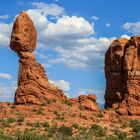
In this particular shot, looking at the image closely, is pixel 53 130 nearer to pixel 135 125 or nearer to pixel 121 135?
pixel 121 135

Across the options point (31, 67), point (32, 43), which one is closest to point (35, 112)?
point (31, 67)

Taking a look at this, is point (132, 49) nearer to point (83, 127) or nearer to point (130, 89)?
point (130, 89)

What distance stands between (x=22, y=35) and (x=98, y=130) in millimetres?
15043

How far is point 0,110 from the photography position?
185 ft

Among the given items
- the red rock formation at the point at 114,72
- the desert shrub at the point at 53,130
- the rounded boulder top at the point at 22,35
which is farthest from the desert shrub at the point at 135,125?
the rounded boulder top at the point at 22,35

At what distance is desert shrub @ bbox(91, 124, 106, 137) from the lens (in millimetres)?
49750

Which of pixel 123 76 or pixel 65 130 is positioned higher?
pixel 123 76

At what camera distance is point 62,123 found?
171 ft

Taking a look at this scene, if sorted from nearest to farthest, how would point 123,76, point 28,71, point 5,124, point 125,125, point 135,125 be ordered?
point 5,124, point 135,125, point 125,125, point 28,71, point 123,76

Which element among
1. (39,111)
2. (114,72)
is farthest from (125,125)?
(114,72)

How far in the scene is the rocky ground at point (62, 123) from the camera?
159 feet

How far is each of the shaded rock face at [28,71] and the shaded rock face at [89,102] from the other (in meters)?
1.91

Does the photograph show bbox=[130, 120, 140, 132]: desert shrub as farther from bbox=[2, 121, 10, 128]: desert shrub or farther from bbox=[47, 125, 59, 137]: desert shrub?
bbox=[2, 121, 10, 128]: desert shrub

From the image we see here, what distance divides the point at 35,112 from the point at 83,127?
5789mm
